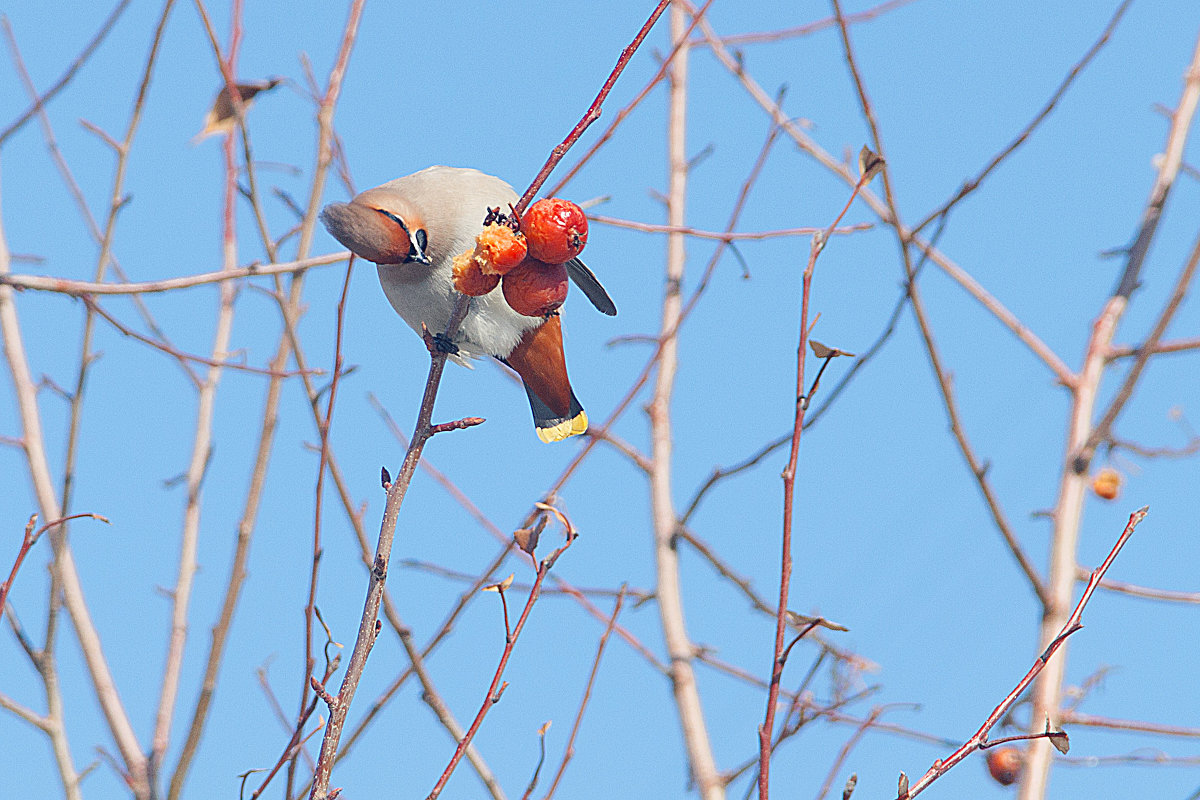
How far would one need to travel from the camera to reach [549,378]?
2.58 meters

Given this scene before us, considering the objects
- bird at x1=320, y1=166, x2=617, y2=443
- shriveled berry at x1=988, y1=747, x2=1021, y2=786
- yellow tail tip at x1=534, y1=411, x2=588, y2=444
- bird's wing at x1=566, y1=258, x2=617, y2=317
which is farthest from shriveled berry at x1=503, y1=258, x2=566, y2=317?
shriveled berry at x1=988, y1=747, x2=1021, y2=786

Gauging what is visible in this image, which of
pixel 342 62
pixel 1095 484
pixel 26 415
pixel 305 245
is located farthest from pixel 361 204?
pixel 1095 484

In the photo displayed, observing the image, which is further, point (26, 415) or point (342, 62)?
point (342, 62)

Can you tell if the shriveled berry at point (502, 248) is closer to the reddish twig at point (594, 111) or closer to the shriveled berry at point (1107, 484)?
the reddish twig at point (594, 111)

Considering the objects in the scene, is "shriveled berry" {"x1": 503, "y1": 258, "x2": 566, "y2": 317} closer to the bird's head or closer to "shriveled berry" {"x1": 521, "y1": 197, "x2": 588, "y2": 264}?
"shriveled berry" {"x1": 521, "y1": 197, "x2": 588, "y2": 264}

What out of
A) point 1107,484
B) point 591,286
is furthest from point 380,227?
point 1107,484

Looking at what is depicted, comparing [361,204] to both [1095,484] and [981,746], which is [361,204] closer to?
[981,746]

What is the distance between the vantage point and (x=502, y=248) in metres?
1.58

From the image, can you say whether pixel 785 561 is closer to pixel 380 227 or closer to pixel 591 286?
pixel 380 227

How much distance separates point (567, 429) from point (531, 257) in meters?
1.25

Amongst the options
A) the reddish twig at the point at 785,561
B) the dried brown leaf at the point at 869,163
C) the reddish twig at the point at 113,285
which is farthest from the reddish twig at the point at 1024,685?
the reddish twig at the point at 113,285

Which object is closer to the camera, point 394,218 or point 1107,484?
point 394,218

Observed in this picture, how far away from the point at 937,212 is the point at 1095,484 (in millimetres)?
1820

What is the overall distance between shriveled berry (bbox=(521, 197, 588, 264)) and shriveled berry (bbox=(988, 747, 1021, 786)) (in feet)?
6.20
